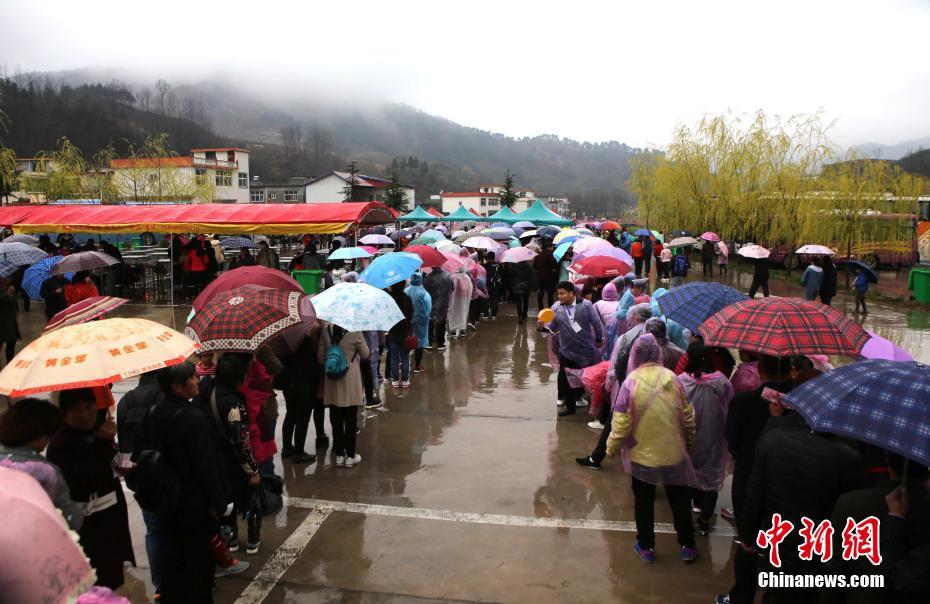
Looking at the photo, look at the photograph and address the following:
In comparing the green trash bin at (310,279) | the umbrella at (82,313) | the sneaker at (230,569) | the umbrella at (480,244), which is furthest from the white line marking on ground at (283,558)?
the green trash bin at (310,279)

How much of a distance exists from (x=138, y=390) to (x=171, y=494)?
4.52 ft

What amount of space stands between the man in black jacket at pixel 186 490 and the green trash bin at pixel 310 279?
10977 millimetres

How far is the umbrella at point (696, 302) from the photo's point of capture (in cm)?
513

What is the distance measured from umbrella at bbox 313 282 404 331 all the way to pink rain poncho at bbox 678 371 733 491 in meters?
2.72

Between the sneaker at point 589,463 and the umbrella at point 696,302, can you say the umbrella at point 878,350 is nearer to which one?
the umbrella at point 696,302

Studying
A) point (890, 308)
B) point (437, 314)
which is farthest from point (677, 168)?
point (437, 314)

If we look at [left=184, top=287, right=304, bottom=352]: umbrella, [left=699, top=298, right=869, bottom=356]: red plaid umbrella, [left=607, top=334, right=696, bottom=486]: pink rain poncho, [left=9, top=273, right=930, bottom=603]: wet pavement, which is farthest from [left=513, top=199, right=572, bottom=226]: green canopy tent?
[left=607, top=334, right=696, bottom=486]: pink rain poncho

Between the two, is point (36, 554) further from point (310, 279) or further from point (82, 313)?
point (310, 279)

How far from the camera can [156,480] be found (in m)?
3.16

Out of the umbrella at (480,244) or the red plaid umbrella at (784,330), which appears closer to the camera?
the red plaid umbrella at (784,330)

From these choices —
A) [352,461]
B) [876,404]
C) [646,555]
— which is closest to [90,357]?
[352,461]

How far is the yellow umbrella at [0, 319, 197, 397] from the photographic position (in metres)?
3.19

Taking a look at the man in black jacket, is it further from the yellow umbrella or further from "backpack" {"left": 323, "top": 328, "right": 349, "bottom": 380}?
"backpack" {"left": 323, "top": 328, "right": 349, "bottom": 380}

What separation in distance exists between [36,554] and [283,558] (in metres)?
3.23
